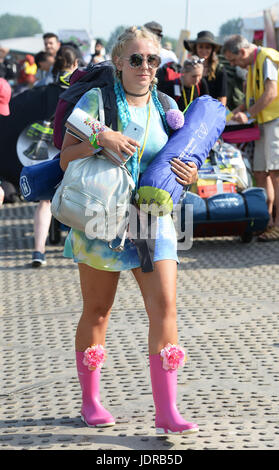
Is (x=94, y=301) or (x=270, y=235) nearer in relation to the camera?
(x=94, y=301)

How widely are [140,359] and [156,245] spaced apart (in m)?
1.48

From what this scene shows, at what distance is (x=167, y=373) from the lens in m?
3.73

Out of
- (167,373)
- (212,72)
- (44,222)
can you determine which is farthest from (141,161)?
(212,72)

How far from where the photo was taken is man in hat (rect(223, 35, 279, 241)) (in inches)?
338

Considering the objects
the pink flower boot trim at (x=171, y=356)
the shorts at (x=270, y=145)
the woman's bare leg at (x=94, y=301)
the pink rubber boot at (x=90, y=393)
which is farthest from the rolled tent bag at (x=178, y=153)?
the shorts at (x=270, y=145)

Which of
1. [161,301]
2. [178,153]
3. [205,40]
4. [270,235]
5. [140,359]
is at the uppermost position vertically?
[178,153]

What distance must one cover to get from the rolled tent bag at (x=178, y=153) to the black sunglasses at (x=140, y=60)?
1.03 feet

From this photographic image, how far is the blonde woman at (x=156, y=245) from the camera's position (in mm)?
3701

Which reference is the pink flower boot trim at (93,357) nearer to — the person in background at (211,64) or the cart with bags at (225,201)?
the cart with bags at (225,201)

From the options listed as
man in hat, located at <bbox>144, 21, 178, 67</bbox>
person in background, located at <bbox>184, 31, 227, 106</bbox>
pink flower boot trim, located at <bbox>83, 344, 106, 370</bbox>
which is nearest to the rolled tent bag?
pink flower boot trim, located at <bbox>83, 344, 106, 370</bbox>

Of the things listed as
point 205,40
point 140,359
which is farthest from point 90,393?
point 205,40

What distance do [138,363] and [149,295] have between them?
1325mm

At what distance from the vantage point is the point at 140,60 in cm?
372

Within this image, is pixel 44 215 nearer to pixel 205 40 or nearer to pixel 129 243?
pixel 205 40
